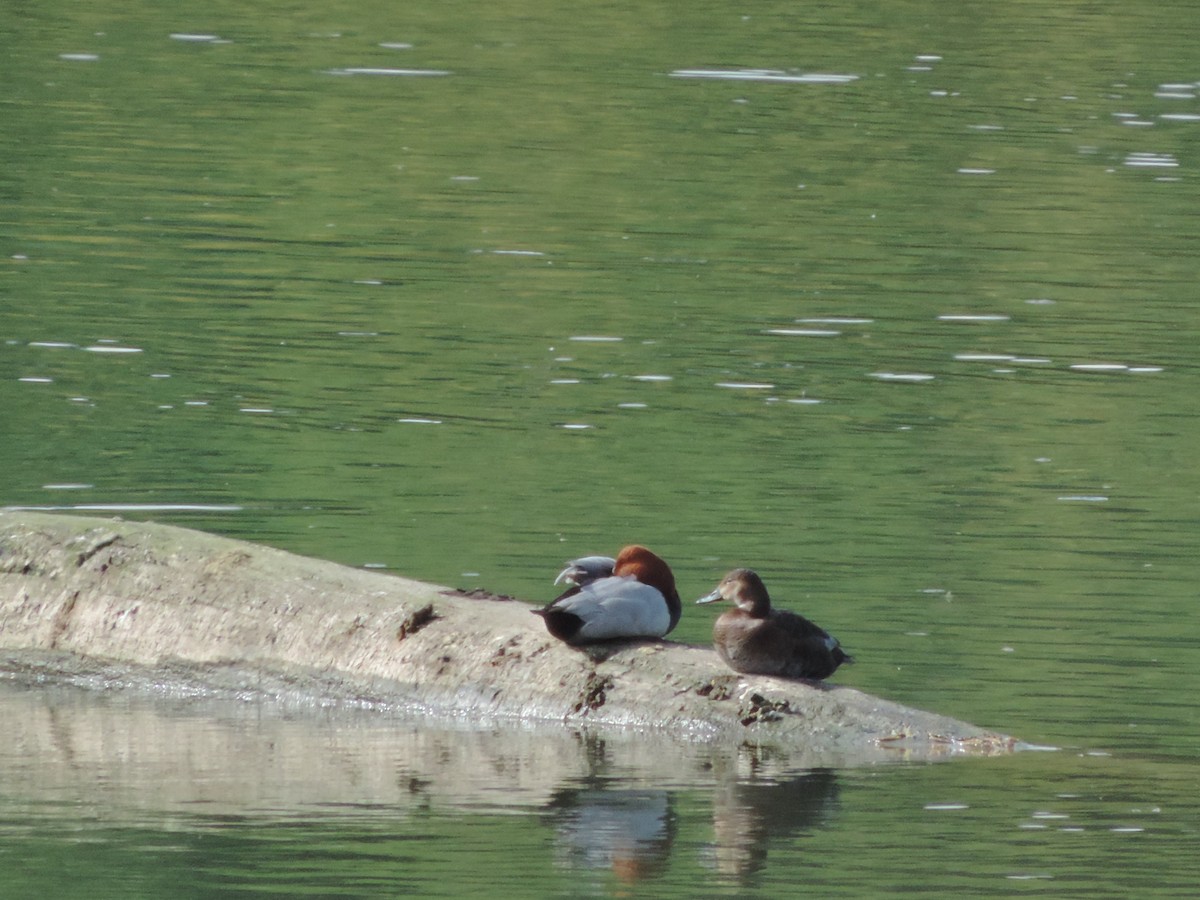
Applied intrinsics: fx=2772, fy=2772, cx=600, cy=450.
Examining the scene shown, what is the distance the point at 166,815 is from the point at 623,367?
32.4ft

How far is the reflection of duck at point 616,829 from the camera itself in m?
8.84

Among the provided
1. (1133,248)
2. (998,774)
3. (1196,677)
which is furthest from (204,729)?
(1133,248)

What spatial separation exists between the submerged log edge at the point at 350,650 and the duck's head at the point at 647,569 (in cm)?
24

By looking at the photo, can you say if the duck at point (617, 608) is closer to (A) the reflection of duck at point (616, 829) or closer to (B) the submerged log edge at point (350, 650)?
(B) the submerged log edge at point (350, 650)

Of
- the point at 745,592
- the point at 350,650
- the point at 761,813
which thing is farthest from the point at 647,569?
the point at 761,813

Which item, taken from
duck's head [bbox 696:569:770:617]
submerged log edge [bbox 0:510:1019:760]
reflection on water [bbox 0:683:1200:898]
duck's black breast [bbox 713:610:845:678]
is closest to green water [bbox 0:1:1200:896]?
reflection on water [bbox 0:683:1200:898]

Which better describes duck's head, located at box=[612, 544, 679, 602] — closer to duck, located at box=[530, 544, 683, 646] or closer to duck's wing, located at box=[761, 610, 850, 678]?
duck, located at box=[530, 544, 683, 646]

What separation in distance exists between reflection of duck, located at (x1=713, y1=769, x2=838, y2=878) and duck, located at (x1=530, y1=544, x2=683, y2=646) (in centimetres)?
81

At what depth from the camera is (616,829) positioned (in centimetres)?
926

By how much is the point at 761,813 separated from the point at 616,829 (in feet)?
1.78

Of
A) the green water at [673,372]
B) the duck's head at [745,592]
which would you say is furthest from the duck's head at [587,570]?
the green water at [673,372]

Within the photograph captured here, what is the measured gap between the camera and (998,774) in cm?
989

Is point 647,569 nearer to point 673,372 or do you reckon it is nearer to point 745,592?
point 745,592

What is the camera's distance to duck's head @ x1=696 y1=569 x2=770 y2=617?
10.2 m
